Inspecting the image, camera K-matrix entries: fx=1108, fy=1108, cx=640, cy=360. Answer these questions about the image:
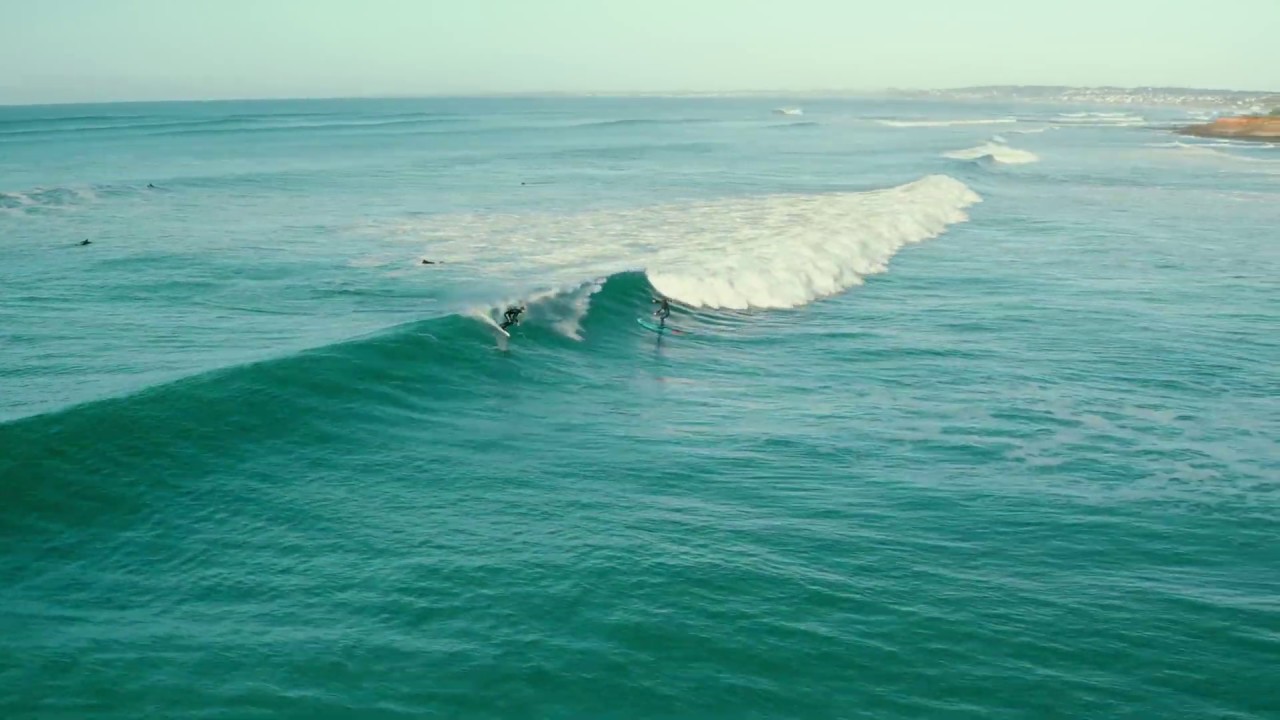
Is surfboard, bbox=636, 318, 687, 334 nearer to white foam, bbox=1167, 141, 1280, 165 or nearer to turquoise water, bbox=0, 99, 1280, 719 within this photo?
turquoise water, bbox=0, 99, 1280, 719

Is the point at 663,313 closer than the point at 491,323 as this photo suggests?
No

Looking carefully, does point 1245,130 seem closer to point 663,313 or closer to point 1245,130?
point 1245,130

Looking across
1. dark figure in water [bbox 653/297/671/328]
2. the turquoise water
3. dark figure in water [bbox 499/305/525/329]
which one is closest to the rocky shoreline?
the turquoise water

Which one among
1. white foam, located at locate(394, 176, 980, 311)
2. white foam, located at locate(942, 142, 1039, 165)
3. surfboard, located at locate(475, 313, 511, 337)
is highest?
white foam, located at locate(942, 142, 1039, 165)

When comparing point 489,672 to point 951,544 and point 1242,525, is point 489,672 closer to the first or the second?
point 951,544

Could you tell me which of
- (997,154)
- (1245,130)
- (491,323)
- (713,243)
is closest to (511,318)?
(491,323)

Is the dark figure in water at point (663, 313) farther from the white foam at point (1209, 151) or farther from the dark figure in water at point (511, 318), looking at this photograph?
the white foam at point (1209, 151)
